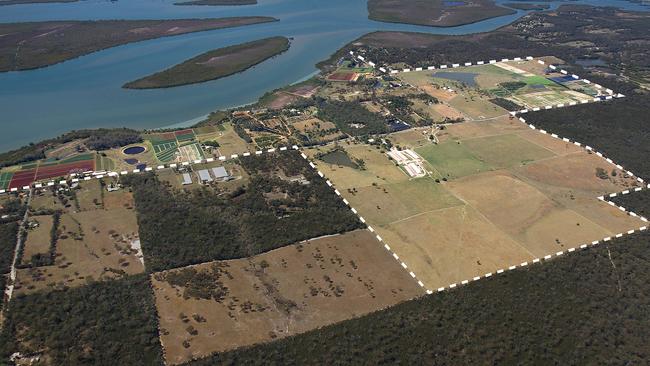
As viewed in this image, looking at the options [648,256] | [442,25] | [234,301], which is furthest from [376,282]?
[442,25]

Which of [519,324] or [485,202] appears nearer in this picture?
[519,324]

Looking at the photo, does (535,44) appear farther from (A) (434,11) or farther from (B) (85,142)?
(B) (85,142)

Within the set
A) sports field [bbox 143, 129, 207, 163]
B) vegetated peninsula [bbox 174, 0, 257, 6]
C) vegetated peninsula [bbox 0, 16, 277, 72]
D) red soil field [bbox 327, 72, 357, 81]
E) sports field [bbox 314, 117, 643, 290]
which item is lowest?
sports field [bbox 314, 117, 643, 290]

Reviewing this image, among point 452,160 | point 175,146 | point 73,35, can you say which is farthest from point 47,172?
point 73,35

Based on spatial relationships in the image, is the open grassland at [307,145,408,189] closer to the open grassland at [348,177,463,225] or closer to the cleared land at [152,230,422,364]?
the open grassland at [348,177,463,225]

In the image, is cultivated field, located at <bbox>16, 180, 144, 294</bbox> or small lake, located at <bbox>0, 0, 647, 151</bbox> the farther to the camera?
small lake, located at <bbox>0, 0, 647, 151</bbox>

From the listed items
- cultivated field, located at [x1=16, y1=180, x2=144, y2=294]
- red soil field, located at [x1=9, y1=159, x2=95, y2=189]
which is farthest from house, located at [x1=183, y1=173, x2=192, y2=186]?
red soil field, located at [x1=9, y1=159, x2=95, y2=189]

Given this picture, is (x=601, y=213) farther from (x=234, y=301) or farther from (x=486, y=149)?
(x=234, y=301)
